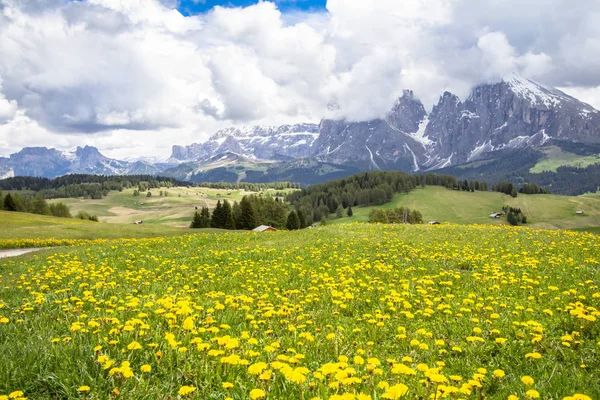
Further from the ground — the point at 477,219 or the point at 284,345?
the point at 284,345

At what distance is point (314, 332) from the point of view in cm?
778

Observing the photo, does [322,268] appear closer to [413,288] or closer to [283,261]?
[283,261]

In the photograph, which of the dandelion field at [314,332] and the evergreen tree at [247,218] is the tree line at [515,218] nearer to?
the evergreen tree at [247,218]

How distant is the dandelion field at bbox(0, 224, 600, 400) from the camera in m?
5.07

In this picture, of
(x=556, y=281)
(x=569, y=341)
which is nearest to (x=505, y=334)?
(x=569, y=341)

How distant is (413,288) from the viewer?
37.1 feet

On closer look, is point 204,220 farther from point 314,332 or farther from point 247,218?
point 314,332

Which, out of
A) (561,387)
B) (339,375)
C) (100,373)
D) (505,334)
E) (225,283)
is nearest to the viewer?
(339,375)

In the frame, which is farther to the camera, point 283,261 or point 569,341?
point 283,261

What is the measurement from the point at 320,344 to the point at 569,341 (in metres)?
4.92

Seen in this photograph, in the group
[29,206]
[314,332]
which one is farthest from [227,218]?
[314,332]

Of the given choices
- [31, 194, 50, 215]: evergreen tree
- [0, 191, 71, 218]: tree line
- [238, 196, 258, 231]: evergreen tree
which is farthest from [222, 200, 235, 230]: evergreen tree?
[31, 194, 50, 215]: evergreen tree

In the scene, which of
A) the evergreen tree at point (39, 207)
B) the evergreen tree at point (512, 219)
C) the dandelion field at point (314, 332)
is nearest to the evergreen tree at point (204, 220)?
the evergreen tree at point (39, 207)

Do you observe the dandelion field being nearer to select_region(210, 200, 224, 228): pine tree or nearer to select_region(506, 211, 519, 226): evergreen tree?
select_region(210, 200, 224, 228): pine tree
